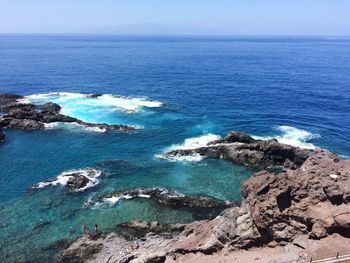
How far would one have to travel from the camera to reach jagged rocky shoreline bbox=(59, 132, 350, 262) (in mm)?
30328

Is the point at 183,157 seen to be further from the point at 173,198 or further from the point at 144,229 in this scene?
the point at 144,229

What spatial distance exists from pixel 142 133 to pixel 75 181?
24146 mm

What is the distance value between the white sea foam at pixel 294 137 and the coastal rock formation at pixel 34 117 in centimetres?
3175

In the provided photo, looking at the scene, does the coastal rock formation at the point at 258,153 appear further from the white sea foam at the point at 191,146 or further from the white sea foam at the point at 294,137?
the white sea foam at the point at 294,137

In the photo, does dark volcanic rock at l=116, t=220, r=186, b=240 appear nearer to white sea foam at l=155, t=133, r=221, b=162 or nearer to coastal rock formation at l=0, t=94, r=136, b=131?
white sea foam at l=155, t=133, r=221, b=162

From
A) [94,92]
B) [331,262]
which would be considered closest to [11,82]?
[94,92]

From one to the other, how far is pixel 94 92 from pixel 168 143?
167 ft

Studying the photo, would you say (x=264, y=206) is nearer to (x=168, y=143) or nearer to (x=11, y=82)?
(x=168, y=143)

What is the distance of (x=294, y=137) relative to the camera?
76812mm

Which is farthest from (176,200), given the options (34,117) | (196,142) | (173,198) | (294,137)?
(34,117)

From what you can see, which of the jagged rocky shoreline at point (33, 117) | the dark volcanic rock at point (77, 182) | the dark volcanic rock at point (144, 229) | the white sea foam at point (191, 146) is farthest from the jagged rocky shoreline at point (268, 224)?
the jagged rocky shoreline at point (33, 117)

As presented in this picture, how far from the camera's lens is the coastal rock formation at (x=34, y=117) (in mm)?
81812

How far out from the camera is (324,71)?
150 m

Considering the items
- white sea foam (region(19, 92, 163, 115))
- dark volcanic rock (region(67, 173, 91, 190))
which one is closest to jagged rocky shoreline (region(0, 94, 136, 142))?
white sea foam (region(19, 92, 163, 115))
